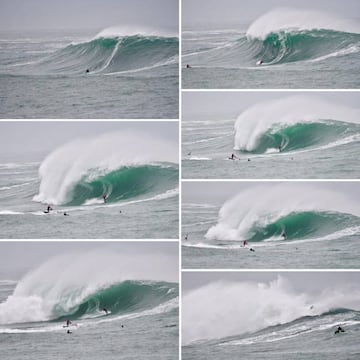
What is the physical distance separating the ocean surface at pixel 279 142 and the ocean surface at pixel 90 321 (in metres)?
0.97

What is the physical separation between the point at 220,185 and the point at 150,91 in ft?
2.80

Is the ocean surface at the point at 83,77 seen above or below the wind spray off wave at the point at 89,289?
above

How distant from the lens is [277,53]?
5207mm

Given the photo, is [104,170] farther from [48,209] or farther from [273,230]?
[273,230]

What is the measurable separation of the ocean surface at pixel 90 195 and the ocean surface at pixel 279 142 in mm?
258

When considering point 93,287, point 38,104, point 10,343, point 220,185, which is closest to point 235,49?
point 220,185

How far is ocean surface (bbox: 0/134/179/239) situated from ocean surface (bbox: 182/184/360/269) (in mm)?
224

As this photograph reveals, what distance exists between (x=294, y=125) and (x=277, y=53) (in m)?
0.55

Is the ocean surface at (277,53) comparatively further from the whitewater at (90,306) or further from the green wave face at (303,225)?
the whitewater at (90,306)

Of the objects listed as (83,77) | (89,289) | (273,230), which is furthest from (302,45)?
(89,289)

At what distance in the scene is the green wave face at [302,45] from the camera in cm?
517

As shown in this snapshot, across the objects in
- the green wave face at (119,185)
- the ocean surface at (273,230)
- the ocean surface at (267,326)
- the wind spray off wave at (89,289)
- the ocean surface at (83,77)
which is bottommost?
the ocean surface at (267,326)

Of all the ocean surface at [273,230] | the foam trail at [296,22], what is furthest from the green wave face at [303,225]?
the foam trail at [296,22]

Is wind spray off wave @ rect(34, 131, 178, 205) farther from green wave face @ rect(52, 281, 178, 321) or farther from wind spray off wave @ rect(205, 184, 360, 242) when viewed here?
green wave face @ rect(52, 281, 178, 321)
